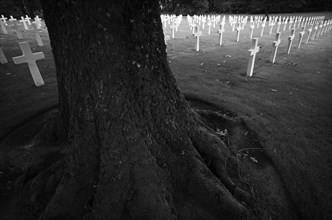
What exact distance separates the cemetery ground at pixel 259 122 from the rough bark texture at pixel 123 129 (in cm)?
69

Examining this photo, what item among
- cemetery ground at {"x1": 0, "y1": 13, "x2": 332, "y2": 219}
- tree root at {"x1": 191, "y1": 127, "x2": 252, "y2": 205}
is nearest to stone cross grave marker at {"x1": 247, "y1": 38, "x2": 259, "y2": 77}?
cemetery ground at {"x1": 0, "y1": 13, "x2": 332, "y2": 219}

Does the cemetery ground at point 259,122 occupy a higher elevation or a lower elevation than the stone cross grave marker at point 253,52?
lower

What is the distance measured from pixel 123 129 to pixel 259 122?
9.16 ft

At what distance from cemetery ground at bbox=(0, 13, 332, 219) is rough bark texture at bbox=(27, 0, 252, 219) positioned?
0.69 meters

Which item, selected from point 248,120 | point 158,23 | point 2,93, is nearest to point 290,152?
point 248,120

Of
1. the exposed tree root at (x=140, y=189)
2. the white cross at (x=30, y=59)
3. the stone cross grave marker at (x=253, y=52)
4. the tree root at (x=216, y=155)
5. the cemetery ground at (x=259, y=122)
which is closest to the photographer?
the exposed tree root at (x=140, y=189)

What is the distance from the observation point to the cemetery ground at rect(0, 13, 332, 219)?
2176 mm

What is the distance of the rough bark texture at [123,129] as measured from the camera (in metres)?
1.48

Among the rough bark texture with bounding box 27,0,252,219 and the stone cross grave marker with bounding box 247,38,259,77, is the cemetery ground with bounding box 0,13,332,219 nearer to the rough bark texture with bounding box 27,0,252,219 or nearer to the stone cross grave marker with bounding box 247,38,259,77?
the stone cross grave marker with bounding box 247,38,259,77

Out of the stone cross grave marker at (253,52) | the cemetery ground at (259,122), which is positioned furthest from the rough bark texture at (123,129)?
the stone cross grave marker at (253,52)

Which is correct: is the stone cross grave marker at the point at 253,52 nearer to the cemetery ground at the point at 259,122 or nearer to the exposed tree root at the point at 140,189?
the cemetery ground at the point at 259,122

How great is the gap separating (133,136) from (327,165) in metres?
2.84

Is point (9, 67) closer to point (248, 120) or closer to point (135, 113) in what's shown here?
point (135, 113)

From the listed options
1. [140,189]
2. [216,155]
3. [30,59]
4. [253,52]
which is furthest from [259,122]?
[30,59]
